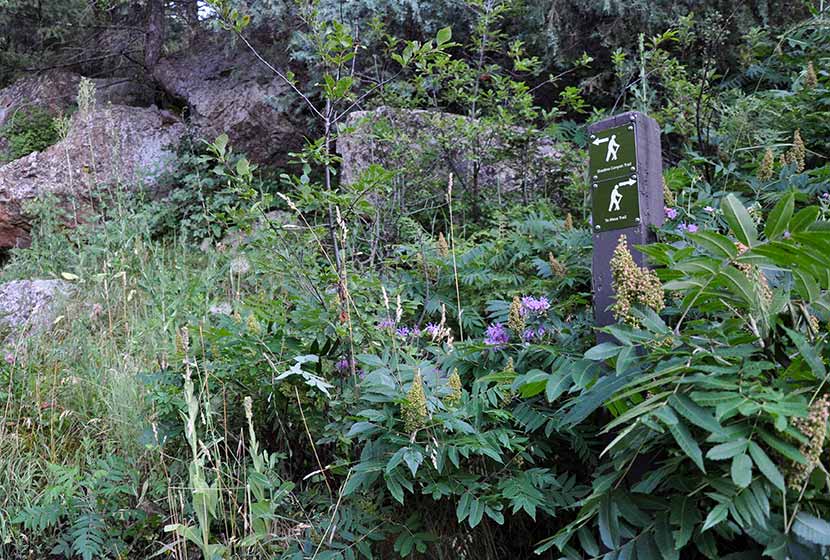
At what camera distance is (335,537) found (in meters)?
2.12

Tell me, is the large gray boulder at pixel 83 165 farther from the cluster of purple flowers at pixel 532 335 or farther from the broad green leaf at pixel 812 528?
the broad green leaf at pixel 812 528

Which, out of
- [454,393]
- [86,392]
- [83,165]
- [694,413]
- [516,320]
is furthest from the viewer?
[83,165]

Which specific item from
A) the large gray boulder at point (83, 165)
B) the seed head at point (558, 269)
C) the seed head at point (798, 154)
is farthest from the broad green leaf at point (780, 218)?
the large gray boulder at point (83, 165)

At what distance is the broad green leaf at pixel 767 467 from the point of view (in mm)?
1277

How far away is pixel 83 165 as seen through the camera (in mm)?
6605

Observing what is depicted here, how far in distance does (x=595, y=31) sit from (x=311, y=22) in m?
3.43

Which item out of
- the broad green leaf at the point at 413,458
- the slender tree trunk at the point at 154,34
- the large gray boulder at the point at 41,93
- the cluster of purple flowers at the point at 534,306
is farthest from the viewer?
the large gray boulder at the point at 41,93

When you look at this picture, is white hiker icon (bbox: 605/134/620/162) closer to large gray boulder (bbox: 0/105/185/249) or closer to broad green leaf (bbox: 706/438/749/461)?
broad green leaf (bbox: 706/438/749/461)

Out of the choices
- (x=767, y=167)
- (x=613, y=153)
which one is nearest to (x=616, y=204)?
(x=613, y=153)

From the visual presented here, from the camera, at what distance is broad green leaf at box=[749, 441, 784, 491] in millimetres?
1277

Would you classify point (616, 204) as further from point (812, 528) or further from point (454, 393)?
point (812, 528)

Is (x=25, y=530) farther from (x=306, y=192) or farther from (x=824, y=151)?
(x=824, y=151)

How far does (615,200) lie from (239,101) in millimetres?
5381

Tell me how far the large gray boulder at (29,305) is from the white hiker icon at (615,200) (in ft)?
10.2
